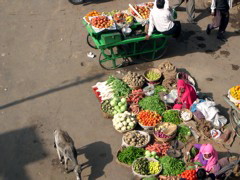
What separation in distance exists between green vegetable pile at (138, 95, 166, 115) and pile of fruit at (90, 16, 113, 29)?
2.48 meters

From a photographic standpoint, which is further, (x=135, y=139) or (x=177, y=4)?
(x=177, y=4)

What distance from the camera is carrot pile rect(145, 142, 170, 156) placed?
7.49 m

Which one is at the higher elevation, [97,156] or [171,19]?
[171,19]

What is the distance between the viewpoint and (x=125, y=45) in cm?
979

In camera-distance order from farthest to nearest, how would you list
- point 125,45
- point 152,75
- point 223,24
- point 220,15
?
point 223,24 < point 220,15 < point 125,45 < point 152,75

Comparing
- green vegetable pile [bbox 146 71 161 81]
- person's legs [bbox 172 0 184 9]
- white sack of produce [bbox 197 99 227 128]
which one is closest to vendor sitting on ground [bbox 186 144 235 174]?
white sack of produce [bbox 197 99 227 128]

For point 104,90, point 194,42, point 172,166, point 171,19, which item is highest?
point 171,19

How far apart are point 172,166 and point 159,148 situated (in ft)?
1.96

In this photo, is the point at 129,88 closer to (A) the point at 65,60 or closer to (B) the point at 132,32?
(B) the point at 132,32

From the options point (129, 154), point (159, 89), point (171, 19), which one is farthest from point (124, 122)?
point (171, 19)

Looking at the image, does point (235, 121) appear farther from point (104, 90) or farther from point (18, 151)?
point (18, 151)

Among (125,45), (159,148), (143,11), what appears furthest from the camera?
(143,11)

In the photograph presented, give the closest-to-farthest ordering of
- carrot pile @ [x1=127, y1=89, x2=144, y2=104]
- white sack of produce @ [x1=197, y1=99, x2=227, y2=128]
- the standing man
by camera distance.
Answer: white sack of produce @ [x1=197, y1=99, x2=227, y2=128] < carrot pile @ [x1=127, y1=89, x2=144, y2=104] < the standing man

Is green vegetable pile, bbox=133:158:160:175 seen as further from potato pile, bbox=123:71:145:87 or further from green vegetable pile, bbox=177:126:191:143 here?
potato pile, bbox=123:71:145:87
